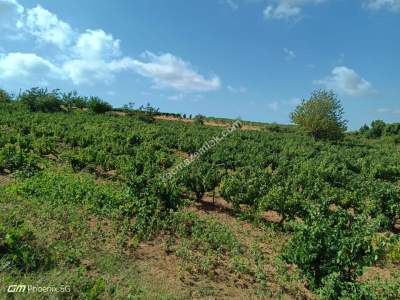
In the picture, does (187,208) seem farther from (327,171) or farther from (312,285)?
(327,171)

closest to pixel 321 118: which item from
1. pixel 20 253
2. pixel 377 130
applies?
pixel 377 130

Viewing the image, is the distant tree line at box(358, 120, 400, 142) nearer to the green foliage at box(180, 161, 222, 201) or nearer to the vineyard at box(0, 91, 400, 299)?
the vineyard at box(0, 91, 400, 299)

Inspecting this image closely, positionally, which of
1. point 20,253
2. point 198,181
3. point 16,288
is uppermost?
point 198,181

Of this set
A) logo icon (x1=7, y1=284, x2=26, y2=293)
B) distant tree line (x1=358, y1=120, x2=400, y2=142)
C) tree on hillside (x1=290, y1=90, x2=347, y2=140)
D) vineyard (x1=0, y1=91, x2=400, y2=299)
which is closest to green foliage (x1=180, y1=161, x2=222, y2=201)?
vineyard (x1=0, y1=91, x2=400, y2=299)

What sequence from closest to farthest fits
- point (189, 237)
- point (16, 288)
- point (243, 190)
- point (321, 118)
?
point (16, 288)
point (189, 237)
point (243, 190)
point (321, 118)

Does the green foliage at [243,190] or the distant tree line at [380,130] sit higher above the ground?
the distant tree line at [380,130]

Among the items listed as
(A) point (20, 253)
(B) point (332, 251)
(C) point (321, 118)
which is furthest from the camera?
(C) point (321, 118)

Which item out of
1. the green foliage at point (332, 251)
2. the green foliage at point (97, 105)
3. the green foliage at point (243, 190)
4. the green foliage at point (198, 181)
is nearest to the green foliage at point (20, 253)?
the green foliage at point (332, 251)

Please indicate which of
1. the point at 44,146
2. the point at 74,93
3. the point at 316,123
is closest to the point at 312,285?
the point at 44,146

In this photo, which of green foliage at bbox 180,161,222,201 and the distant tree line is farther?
the distant tree line

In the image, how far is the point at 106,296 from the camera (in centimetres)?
497

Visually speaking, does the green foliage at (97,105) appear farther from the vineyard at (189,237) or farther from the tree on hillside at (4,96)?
the vineyard at (189,237)

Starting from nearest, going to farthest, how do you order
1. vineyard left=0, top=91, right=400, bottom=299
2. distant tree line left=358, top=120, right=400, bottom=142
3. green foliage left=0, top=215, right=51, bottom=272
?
1. green foliage left=0, top=215, right=51, bottom=272
2. vineyard left=0, top=91, right=400, bottom=299
3. distant tree line left=358, top=120, right=400, bottom=142

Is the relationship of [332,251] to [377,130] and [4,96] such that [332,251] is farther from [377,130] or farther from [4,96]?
[377,130]
